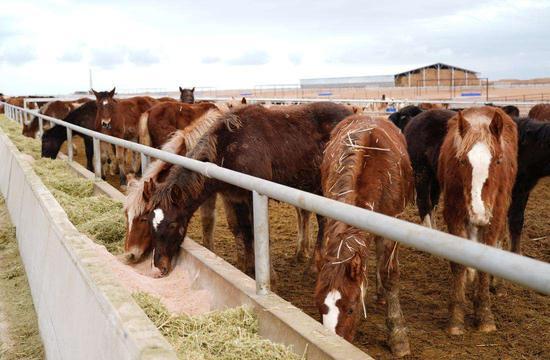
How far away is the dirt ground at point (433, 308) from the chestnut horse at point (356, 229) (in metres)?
0.40

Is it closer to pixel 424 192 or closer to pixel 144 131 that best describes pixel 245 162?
pixel 424 192

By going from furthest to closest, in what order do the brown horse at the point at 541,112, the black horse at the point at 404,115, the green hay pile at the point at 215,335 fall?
1. the brown horse at the point at 541,112
2. the black horse at the point at 404,115
3. the green hay pile at the point at 215,335

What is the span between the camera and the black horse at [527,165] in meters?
7.22

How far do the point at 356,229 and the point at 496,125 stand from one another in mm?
2108

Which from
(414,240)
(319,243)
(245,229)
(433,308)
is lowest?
(433,308)

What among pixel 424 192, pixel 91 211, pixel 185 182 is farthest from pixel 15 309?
pixel 424 192

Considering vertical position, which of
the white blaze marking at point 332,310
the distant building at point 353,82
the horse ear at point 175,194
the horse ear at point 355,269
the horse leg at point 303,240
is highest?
the distant building at point 353,82

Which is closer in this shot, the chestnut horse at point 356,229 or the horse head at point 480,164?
the chestnut horse at point 356,229

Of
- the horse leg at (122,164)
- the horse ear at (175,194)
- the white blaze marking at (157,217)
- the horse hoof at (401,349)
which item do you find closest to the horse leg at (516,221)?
the horse hoof at (401,349)

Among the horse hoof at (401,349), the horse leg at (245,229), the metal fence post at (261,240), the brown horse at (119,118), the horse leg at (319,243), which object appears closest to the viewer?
the metal fence post at (261,240)

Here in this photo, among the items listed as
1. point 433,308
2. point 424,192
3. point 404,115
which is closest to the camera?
point 433,308

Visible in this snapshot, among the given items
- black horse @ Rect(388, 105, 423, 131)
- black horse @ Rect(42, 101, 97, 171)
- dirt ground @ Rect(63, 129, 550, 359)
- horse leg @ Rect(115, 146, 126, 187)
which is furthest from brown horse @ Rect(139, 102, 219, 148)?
black horse @ Rect(388, 105, 423, 131)

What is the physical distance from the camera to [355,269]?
3676 mm

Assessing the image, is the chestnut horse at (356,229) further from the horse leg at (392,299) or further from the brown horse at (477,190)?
the brown horse at (477,190)
